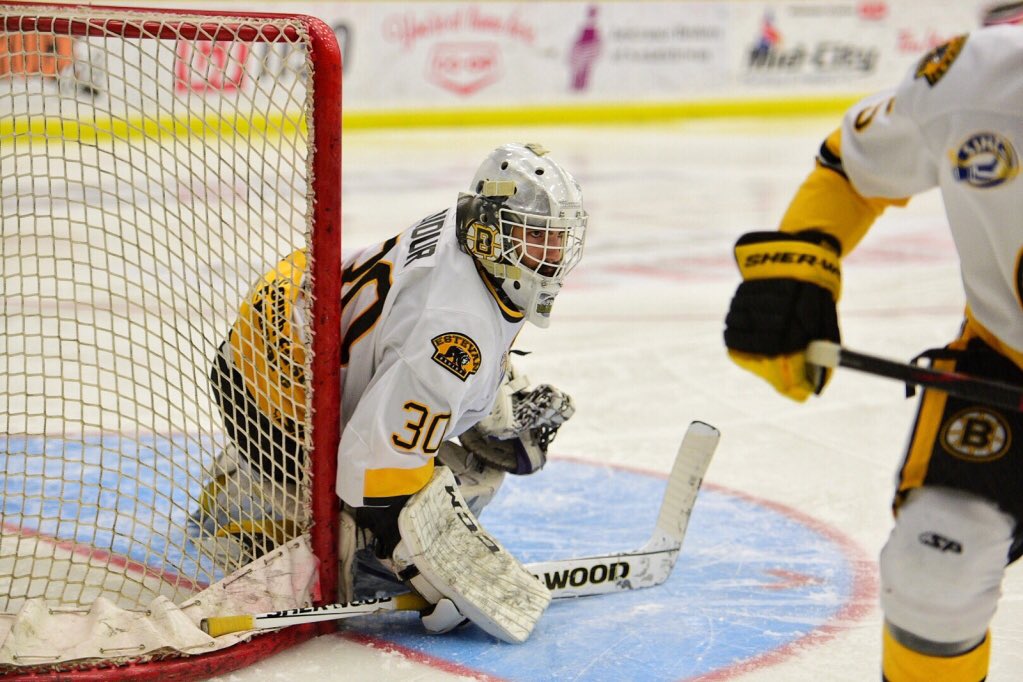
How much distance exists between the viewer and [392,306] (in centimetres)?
232

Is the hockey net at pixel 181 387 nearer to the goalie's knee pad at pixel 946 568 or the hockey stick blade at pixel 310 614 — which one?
the hockey stick blade at pixel 310 614

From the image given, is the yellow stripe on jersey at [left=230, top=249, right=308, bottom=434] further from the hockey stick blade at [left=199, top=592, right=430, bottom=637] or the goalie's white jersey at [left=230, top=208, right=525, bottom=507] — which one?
the hockey stick blade at [left=199, top=592, right=430, bottom=637]

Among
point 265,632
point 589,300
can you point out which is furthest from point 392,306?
point 589,300

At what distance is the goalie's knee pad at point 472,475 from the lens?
273cm

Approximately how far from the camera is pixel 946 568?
5.30ft

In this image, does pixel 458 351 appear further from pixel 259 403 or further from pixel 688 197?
pixel 688 197

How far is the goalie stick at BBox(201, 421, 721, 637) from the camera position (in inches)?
88.3

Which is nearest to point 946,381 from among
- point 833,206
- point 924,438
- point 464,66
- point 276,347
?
point 924,438

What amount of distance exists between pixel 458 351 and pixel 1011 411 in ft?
3.10

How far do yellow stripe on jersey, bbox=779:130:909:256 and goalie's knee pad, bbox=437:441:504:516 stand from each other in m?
1.11

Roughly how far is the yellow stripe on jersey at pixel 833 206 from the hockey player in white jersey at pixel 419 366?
0.55 meters

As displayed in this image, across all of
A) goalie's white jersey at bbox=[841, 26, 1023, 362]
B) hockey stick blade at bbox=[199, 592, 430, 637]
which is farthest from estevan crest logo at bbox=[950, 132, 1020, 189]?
hockey stick blade at bbox=[199, 592, 430, 637]

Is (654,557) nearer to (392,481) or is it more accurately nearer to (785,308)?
(392,481)

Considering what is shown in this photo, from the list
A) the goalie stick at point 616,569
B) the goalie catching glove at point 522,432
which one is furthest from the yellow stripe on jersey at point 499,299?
the goalie stick at point 616,569
